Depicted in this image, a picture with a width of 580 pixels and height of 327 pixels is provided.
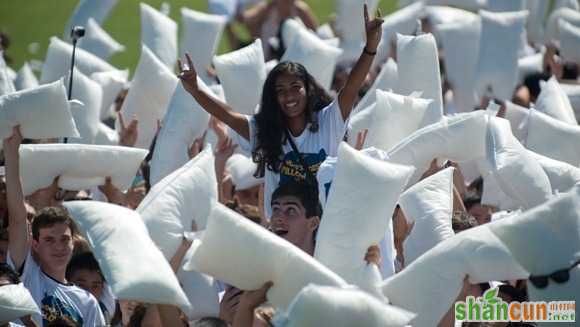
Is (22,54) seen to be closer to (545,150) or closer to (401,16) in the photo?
(401,16)

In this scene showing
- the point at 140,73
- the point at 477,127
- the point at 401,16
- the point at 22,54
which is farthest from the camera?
the point at 22,54

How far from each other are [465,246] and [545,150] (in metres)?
1.83

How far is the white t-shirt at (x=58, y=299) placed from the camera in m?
4.73

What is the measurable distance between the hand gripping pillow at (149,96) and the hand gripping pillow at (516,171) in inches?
92.6

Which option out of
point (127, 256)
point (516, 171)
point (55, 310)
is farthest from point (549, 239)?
point (55, 310)

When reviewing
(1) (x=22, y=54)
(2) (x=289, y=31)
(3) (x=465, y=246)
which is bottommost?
(1) (x=22, y=54)

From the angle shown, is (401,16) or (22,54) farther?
(22,54)

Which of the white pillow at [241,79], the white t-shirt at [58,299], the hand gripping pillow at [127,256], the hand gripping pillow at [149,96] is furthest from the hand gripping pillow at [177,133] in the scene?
the hand gripping pillow at [127,256]

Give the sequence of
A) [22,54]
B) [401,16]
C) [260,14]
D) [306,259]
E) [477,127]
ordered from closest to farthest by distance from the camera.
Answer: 1. [306,259]
2. [477,127]
3. [401,16]
4. [260,14]
5. [22,54]

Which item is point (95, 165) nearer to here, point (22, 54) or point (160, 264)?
point (160, 264)

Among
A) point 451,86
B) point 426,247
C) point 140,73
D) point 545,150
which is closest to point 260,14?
point 451,86

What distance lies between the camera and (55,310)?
4.73 metres

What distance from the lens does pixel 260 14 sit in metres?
10.8

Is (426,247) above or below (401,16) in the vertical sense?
above
